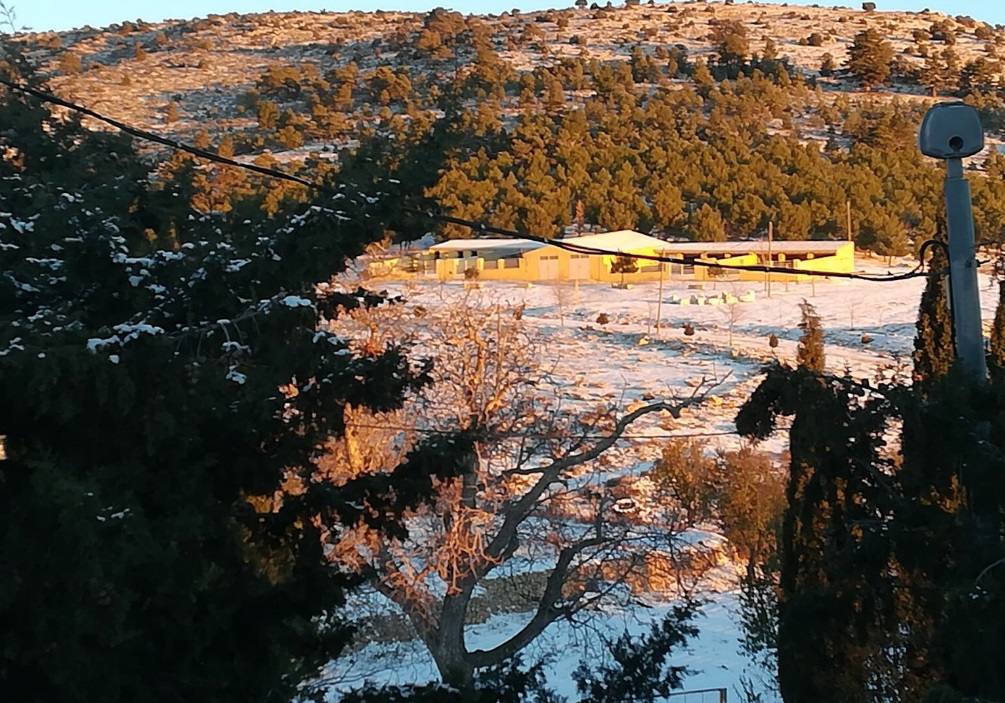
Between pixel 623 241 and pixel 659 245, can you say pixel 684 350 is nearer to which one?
pixel 623 241

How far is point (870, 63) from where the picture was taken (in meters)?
61.4

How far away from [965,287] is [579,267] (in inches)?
1240

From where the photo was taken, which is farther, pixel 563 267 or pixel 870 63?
pixel 870 63

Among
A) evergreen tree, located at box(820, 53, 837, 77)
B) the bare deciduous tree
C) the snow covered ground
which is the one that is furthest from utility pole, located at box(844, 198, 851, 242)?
evergreen tree, located at box(820, 53, 837, 77)

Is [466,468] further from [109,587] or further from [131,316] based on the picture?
[109,587]

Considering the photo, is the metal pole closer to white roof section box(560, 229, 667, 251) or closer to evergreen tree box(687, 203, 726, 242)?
white roof section box(560, 229, 667, 251)

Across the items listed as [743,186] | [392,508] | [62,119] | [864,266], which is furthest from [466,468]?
[743,186]

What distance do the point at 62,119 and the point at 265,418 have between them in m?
3.66

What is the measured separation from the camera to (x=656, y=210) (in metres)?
39.0

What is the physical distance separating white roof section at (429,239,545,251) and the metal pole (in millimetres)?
32320

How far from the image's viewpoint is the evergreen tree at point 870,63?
6141 cm

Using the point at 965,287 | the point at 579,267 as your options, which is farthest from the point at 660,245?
Answer: the point at 965,287

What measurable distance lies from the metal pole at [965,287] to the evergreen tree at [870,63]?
61.4 metres

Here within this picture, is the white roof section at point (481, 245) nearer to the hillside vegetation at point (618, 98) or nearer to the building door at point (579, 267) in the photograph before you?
the building door at point (579, 267)
